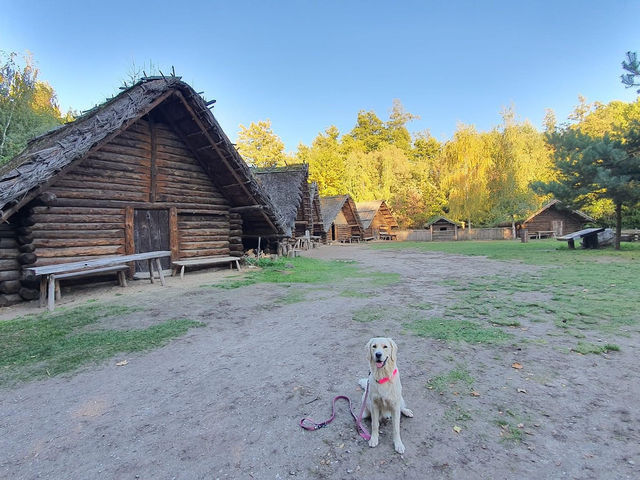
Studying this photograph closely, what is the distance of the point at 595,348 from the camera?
4.32 m

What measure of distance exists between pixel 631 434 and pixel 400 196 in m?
45.8

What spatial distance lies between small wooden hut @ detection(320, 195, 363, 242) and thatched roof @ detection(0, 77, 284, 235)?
71.1ft

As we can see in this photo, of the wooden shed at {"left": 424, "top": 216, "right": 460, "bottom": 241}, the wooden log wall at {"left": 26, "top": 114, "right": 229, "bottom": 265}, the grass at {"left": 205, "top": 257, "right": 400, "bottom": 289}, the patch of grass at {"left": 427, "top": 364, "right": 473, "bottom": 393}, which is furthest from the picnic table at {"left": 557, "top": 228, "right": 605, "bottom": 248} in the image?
the patch of grass at {"left": 427, "top": 364, "right": 473, "bottom": 393}

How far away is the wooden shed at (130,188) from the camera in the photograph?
26.1ft

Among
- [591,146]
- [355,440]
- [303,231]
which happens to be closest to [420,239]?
[303,231]

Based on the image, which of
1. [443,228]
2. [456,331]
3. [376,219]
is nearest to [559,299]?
[456,331]

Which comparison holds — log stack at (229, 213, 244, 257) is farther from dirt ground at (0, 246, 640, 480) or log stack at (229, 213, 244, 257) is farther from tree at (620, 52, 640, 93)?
tree at (620, 52, 640, 93)

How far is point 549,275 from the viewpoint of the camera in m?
10.5

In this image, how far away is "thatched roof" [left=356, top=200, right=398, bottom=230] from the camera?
137 feet

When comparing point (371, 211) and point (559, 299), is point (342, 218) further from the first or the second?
point (559, 299)

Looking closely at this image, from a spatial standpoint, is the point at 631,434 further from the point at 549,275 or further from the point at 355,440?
the point at 549,275

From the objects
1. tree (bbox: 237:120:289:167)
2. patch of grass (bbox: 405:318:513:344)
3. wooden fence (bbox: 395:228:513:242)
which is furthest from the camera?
tree (bbox: 237:120:289:167)

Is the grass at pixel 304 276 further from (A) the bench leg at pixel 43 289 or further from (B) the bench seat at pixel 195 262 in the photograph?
(A) the bench leg at pixel 43 289

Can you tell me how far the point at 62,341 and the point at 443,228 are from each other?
40993 millimetres
